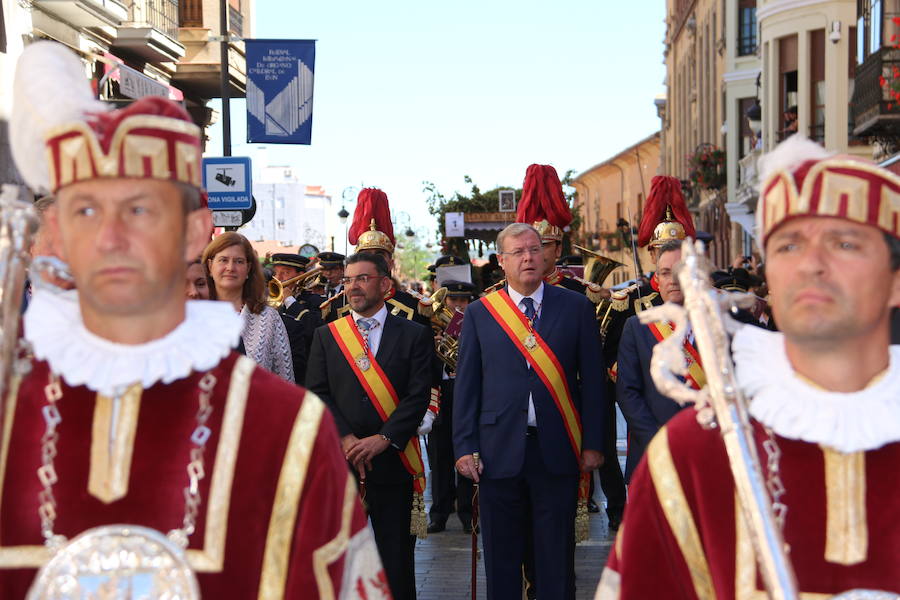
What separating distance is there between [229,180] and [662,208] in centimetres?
513

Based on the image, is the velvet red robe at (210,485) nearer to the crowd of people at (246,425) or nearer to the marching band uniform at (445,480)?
the crowd of people at (246,425)

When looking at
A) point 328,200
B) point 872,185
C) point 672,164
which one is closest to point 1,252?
point 872,185

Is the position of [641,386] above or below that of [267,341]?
below

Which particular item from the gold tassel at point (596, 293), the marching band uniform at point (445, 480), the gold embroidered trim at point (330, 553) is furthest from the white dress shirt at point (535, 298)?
the gold embroidered trim at point (330, 553)

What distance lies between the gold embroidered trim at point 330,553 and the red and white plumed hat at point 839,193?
1.22 meters

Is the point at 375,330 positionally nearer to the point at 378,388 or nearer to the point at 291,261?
the point at 378,388

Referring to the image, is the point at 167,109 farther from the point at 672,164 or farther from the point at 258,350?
the point at 672,164

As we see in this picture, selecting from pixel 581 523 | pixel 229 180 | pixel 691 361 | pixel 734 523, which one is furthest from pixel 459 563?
pixel 734 523

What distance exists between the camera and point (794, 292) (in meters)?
2.87

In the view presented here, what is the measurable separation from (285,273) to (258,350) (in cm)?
472

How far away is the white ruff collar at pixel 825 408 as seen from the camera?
286 cm

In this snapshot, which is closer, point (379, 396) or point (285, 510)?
point (285, 510)

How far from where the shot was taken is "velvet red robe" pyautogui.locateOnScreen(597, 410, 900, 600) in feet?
9.28

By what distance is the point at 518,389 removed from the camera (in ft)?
21.2
